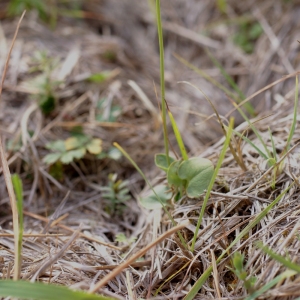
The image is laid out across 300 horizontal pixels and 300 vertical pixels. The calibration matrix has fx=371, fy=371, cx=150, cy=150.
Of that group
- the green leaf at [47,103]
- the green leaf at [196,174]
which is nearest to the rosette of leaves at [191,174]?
the green leaf at [196,174]

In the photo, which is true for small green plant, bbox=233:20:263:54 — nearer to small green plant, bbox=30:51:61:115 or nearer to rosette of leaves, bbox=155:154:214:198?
small green plant, bbox=30:51:61:115

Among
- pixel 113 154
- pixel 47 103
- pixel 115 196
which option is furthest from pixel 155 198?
pixel 47 103

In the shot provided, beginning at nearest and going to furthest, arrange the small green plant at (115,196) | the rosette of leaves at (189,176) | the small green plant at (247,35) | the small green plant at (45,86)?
the rosette of leaves at (189,176) → the small green plant at (115,196) → the small green plant at (45,86) → the small green plant at (247,35)

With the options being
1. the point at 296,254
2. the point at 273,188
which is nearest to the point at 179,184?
the point at 273,188

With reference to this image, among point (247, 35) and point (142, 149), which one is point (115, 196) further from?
point (247, 35)

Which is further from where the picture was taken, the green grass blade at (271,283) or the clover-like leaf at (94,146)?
the clover-like leaf at (94,146)

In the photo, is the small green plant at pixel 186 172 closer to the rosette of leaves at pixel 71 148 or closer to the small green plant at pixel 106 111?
the rosette of leaves at pixel 71 148
